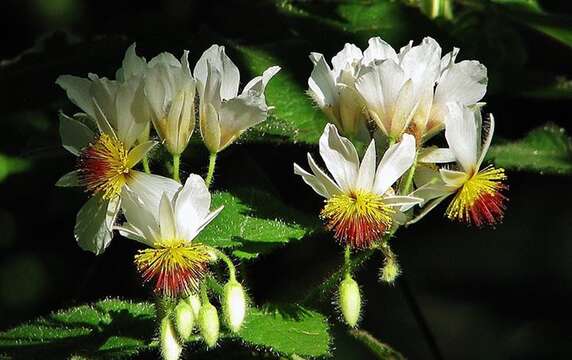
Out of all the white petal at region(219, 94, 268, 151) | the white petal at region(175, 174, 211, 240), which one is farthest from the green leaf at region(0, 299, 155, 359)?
the white petal at region(219, 94, 268, 151)

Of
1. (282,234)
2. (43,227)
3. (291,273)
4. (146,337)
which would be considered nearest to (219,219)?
(282,234)

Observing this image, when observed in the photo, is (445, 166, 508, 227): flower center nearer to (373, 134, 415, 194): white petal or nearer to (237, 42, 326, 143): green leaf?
(373, 134, 415, 194): white petal

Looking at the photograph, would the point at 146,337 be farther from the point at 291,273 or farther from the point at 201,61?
the point at 291,273

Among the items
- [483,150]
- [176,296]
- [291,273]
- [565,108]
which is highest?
[483,150]

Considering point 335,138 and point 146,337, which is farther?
point 146,337

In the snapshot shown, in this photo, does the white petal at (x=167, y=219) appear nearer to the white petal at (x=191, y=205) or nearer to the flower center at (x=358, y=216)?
the white petal at (x=191, y=205)

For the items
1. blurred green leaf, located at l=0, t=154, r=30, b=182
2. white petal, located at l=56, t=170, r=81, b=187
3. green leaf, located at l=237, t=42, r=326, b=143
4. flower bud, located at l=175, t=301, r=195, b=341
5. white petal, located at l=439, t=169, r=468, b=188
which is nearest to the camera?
flower bud, located at l=175, t=301, r=195, b=341
